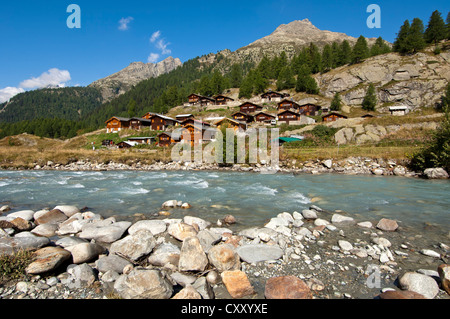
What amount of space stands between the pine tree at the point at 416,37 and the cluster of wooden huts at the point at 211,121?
142 ft

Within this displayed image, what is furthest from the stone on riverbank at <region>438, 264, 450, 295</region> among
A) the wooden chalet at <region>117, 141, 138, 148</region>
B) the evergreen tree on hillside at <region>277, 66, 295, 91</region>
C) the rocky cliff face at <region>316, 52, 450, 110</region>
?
the evergreen tree on hillside at <region>277, 66, 295, 91</region>

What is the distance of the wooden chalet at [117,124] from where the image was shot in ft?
229

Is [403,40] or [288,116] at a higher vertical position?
[403,40]

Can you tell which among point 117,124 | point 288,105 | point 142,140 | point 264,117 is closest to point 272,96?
point 288,105

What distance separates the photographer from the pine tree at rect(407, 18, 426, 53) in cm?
7812

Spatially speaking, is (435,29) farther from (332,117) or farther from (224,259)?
(224,259)

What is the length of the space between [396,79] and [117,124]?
93087mm

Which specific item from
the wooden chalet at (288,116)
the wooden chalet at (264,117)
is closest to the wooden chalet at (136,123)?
the wooden chalet at (264,117)

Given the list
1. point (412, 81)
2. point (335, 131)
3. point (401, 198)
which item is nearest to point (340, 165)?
point (401, 198)

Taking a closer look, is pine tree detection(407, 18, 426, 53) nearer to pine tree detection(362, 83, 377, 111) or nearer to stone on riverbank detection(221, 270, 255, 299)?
pine tree detection(362, 83, 377, 111)

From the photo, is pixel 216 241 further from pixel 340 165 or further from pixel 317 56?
pixel 317 56

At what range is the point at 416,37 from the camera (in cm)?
7825

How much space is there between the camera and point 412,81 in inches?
2756

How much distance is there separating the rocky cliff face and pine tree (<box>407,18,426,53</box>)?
412 cm
